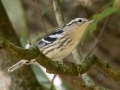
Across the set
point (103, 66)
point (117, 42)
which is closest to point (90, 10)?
point (117, 42)

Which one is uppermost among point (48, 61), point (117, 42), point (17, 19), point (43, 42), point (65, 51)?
point (17, 19)

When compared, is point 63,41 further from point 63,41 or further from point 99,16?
point 99,16

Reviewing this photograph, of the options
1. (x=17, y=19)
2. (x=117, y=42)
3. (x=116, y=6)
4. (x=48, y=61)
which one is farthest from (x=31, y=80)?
(x=17, y=19)

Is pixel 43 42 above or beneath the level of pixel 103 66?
above

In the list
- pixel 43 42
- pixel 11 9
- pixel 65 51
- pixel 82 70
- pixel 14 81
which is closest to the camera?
pixel 82 70

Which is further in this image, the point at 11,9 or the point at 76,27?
the point at 11,9

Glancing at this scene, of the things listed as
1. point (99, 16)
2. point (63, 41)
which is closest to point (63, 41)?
point (63, 41)

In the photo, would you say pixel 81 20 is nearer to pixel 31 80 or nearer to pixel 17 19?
pixel 31 80

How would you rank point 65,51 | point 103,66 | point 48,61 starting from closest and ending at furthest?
point 48,61 < point 103,66 < point 65,51
